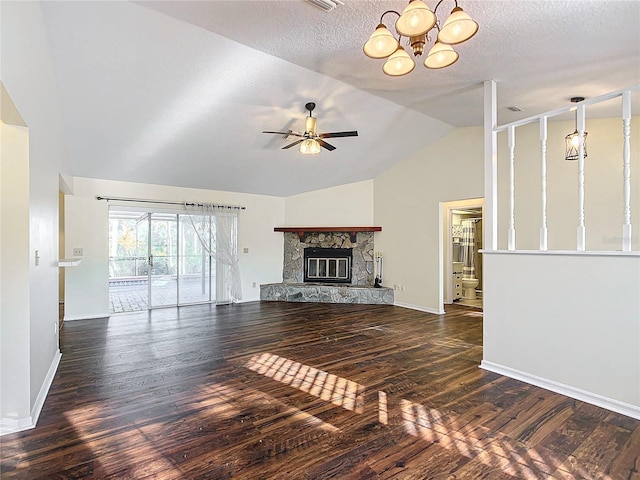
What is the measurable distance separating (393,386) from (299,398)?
0.87m

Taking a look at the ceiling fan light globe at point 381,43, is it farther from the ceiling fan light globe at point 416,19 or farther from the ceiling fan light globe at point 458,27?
the ceiling fan light globe at point 458,27

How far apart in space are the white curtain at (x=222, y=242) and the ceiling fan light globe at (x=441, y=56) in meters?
5.36

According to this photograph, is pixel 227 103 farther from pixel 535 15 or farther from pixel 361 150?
pixel 535 15

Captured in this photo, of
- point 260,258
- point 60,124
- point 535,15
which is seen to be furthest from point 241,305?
point 535,15

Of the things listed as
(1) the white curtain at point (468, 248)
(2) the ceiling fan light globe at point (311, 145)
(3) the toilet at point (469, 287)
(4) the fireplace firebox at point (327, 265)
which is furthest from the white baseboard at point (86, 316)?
(1) the white curtain at point (468, 248)

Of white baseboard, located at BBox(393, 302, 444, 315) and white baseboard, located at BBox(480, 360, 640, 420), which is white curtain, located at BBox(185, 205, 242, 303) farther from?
white baseboard, located at BBox(480, 360, 640, 420)

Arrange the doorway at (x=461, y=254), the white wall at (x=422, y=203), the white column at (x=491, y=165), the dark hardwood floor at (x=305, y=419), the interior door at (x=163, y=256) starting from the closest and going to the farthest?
the dark hardwood floor at (x=305, y=419) < the white column at (x=491, y=165) < the white wall at (x=422, y=203) < the interior door at (x=163, y=256) < the doorway at (x=461, y=254)

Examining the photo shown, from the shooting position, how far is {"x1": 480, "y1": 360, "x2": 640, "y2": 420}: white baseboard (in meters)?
2.56

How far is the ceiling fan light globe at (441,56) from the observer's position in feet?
8.13

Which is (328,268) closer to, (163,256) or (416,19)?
(163,256)

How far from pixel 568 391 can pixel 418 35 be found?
3113mm

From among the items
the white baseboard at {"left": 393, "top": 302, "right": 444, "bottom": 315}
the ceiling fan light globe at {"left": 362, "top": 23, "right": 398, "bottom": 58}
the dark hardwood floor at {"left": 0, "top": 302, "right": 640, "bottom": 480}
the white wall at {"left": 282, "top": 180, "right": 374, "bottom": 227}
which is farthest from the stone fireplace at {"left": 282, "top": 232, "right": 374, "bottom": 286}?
the ceiling fan light globe at {"left": 362, "top": 23, "right": 398, "bottom": 58}

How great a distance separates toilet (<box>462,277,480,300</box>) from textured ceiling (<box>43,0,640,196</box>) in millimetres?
3645

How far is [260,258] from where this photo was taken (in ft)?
25.1
